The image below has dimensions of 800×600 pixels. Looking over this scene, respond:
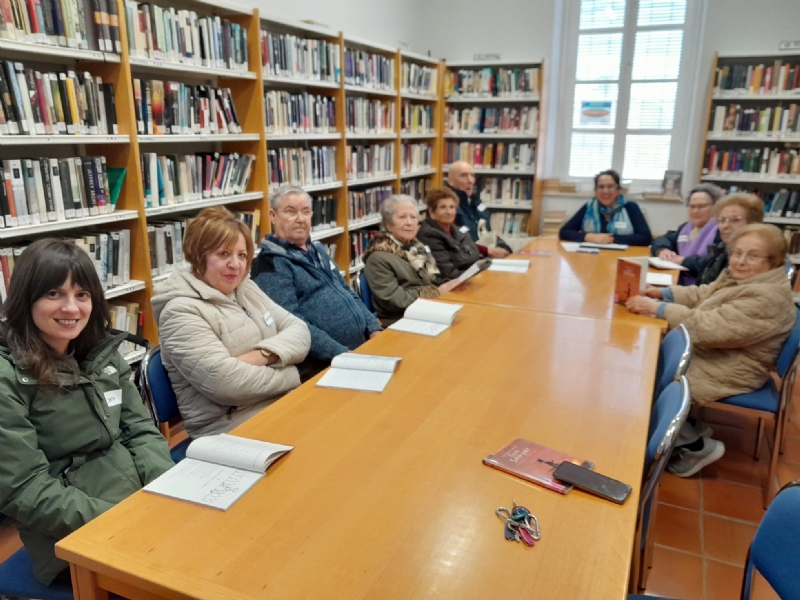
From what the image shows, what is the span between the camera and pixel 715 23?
5.25 metres

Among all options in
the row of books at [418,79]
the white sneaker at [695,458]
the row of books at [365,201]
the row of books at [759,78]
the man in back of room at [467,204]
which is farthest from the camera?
the row of books at [418,79]

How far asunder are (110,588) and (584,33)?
6.19 meters

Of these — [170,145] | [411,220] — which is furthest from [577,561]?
[170,145]

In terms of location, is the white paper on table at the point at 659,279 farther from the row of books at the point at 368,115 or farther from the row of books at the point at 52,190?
the row of books at the point at 52,190

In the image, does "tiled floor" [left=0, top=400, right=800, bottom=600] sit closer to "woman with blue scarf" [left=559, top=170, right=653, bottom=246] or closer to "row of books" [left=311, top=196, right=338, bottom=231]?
"woman with blue scarf" [left=559, top=170, right=653, bottom=246]

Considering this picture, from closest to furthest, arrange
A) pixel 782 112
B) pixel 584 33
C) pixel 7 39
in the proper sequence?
pixel 7 39 < pixel 782 112 < pixel 584 33

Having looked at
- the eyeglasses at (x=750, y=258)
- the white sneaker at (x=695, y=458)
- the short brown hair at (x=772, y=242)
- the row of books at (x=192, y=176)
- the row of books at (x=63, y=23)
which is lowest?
the white sneaker at (x=695, y=458)

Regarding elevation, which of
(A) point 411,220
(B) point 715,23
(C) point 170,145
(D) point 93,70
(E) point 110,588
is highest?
(B) point 715,23

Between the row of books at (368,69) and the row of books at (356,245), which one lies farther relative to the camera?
the row of books at (356,245)

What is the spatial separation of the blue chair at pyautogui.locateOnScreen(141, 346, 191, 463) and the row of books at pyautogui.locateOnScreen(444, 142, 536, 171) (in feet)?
15.3

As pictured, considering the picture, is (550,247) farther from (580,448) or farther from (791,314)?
(580,448)

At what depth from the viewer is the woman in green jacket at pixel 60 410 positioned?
1.32 metres

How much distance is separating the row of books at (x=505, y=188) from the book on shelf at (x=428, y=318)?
3.63 metres

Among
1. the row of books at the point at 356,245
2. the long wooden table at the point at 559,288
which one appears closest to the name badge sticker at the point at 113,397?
the long wooden table at the point at 559,288
